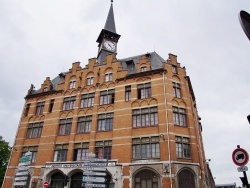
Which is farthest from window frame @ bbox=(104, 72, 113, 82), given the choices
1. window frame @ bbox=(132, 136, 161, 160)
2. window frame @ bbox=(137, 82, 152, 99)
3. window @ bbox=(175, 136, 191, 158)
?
window @ bbox=(175, 136, 191, 158)

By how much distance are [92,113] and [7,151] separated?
26.0 m

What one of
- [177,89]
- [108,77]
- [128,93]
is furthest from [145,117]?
[108,77]

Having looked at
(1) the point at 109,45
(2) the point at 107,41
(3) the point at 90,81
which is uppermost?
(2) the point at 107,41

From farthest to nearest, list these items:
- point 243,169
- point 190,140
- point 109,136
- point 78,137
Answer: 1. point 78,137
2. point 109,136
3. point 190,140
4. point 243,169

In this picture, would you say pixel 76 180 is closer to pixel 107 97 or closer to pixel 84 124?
pixel 84 124

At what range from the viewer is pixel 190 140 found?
20.8 meters

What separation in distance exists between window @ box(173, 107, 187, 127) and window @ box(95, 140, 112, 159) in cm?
705

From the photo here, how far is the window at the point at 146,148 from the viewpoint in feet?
65.8

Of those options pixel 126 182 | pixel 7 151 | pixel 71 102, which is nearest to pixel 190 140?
pixel 126 182

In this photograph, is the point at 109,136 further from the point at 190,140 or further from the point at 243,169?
the point at 243,169

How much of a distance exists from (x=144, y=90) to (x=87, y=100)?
7167 millimetres

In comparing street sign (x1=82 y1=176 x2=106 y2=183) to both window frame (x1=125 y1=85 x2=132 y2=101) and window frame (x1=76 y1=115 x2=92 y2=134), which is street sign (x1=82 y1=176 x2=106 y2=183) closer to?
window frame (x1=76 y1=115 x2=92 y2=134)

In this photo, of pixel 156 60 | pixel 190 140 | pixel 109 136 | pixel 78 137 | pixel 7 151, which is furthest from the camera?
pixel 7 151

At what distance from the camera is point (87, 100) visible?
26.0m
